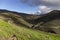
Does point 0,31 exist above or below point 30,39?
above

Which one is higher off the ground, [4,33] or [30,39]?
[4,33]

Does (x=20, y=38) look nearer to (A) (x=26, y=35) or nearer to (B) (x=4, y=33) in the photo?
(A) (x=26, y=35)

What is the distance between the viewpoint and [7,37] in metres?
156

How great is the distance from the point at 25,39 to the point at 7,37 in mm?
35516

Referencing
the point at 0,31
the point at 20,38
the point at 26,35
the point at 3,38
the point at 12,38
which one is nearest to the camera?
the point at 3,38

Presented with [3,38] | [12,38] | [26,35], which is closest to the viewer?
[3,38]

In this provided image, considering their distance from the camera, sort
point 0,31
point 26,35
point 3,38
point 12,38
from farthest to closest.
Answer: point 26,35, point 12,38, point 0,31, point 3,38

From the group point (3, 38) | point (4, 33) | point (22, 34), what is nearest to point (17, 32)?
point (22, 34)

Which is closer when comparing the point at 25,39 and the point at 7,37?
the point at 7,37

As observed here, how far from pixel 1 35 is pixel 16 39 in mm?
27611

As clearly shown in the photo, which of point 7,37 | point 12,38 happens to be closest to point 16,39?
point 12,38

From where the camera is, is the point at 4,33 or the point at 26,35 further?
the point at 26,35

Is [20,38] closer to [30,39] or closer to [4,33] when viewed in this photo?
[30,39]

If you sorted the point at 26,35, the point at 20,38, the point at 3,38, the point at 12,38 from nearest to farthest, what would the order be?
the point at 3,38 → the point at 12,38 → the point at 20,38 → the point at 26,35
